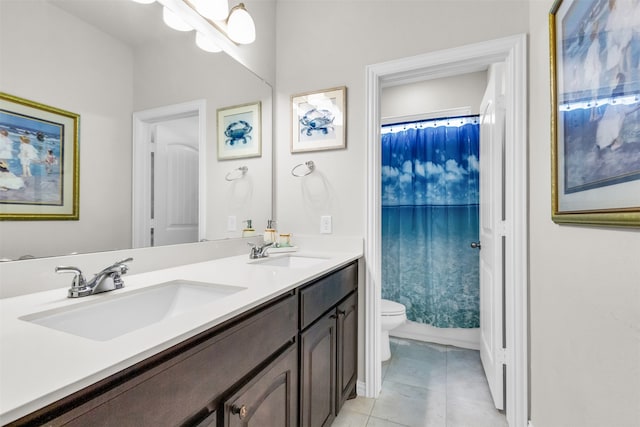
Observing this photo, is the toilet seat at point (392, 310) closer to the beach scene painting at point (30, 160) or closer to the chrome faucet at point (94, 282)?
the chrome faucet at point (94, 282)

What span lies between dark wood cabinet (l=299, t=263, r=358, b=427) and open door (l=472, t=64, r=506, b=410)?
79 cm

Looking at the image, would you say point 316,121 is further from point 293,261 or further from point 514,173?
point 514,173

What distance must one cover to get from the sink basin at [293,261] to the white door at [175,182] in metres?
0.44

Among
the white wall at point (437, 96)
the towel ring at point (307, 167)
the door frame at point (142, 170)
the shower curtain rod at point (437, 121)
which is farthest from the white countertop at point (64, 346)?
the white wall at point (437, 96)

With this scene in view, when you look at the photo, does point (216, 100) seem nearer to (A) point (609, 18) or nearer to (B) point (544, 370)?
(A) point (609, 18)

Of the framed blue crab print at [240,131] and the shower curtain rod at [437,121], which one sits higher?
the shower curtain rod at [437,121]

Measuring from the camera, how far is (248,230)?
1.92 m

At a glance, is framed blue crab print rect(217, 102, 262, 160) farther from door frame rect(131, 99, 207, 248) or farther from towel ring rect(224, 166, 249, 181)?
door frame rect(131, 99, 207, 248)

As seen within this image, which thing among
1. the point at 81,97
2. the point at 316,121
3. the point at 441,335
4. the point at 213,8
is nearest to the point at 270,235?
the point at 316,121

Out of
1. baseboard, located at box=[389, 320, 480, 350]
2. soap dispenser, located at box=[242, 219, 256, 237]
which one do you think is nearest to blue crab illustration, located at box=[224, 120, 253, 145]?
soap dispenser, located at box=[242, 219, 256, 237]

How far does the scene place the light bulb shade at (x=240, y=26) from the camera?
1682 millimetres

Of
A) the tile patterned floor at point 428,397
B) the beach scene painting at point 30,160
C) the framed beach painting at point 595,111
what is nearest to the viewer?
the framed beach painting at point 595,111

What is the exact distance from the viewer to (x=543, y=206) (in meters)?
1.34

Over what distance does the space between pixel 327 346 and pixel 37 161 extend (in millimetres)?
1259
